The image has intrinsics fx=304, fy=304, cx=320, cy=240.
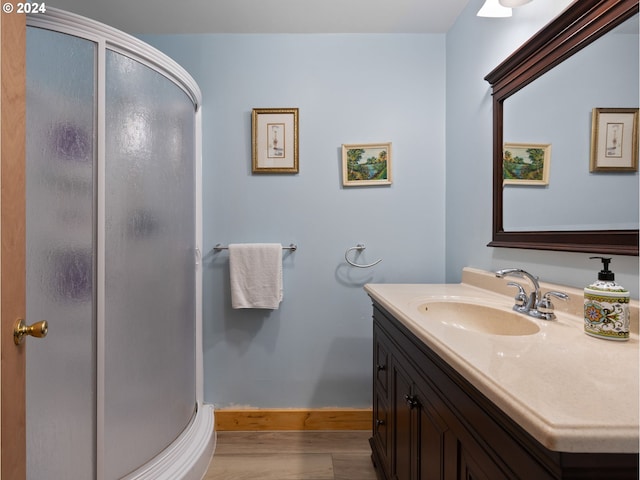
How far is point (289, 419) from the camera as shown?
1.78 m

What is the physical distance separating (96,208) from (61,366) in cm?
56

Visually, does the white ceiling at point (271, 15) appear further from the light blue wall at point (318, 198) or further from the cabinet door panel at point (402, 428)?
the cabinet door panel at point (402, 428)

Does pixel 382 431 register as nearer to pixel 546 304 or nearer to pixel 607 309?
pixel 546 304

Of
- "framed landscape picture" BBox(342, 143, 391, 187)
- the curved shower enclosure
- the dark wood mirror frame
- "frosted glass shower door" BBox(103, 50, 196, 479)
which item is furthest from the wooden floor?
"framed landscape picture" BBox(342, 143, 391, 187)

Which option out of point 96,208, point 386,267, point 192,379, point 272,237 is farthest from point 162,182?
point 386,267

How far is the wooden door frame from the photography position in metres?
0.66

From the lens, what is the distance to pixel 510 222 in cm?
126

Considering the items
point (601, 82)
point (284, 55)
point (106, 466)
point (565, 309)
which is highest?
point (284, 55)

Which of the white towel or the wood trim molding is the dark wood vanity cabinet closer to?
the wood trim molding

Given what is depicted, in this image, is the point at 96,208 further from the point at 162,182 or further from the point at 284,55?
the point at 284,55

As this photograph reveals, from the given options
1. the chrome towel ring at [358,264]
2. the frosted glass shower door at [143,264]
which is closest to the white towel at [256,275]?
the frosted glass shower door at [143,264]

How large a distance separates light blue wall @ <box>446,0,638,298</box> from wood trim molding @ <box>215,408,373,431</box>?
3.29 ft

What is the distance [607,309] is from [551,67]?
2.71 feet

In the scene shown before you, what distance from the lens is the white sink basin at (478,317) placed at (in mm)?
975
